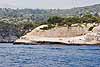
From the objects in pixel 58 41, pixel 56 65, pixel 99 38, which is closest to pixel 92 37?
pixel 99 38

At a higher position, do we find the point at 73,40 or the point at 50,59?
the point at 50,59

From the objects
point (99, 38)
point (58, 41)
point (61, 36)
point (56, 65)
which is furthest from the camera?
point (61, 36)

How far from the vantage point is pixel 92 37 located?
176 meters

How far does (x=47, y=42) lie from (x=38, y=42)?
5185mm

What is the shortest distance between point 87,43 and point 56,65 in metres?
114

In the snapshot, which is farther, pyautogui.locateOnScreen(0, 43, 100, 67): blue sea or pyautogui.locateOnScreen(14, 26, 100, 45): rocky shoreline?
pyautogui.locateOnScreen(14, 26, 100, 45): rocky shoreline

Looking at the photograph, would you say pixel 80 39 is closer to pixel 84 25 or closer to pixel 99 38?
pixel 99 38

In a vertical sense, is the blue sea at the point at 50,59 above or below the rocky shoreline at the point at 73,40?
above

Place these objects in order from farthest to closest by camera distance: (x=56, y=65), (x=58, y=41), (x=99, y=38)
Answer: (x=58, y=41), (x=99, y=38), (x=56, y=65)

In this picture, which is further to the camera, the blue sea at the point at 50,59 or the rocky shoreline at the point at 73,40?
the rocky shoreline at the point at 73,40

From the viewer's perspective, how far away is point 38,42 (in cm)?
19125

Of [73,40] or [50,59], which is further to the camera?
[73,40]

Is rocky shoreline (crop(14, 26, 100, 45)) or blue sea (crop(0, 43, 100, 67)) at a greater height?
blue sea (crop(0, 43, 100, 67))

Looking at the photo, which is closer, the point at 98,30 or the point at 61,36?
the point at 98,30
